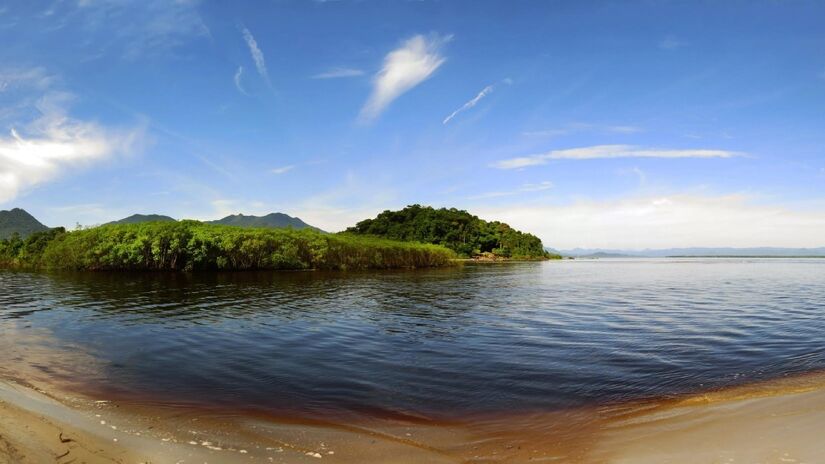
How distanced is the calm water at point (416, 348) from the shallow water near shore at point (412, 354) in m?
0.09

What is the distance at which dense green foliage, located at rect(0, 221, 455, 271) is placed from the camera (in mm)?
66000

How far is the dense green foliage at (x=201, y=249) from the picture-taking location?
66000 millimetres

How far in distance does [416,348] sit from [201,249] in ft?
192

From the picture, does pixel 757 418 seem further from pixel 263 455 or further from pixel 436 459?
pixel 263 455

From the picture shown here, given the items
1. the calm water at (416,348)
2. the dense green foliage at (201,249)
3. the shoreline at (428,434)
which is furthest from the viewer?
the dense green foliage at (201,249)

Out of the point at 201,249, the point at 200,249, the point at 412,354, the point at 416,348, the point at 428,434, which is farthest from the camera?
the point at 200,249

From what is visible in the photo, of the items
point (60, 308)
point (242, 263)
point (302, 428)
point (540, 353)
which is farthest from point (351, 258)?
point (302, 428)

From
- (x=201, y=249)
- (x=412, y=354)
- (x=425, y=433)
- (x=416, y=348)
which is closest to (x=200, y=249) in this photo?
(x=201, y=249)

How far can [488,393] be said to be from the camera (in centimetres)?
1198

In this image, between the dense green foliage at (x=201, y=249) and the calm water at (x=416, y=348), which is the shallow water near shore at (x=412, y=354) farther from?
the dense green foliage at (x=201, y=249)

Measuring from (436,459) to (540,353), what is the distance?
32.4 ft

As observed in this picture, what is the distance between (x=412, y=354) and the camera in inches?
659

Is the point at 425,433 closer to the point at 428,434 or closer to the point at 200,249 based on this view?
the point at 428,434

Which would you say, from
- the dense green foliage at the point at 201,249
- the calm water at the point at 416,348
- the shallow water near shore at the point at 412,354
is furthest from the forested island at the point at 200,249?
the shallow water near shore at the point at 412,354
